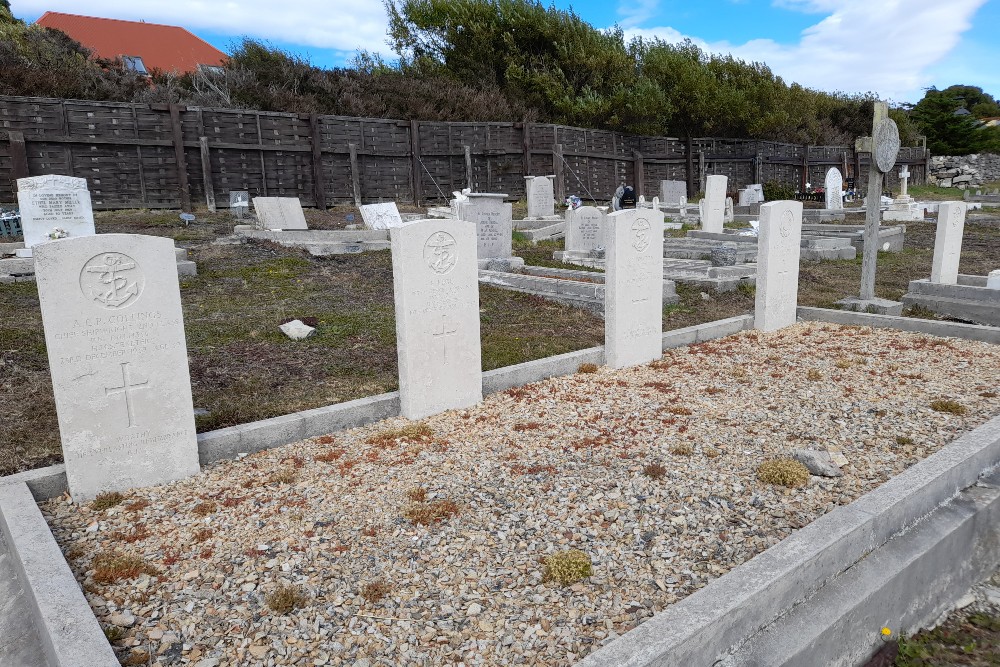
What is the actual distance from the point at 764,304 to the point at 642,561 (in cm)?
601

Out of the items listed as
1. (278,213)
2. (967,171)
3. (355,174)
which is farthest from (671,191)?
(967,171)

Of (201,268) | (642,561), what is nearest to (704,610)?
(642,561)

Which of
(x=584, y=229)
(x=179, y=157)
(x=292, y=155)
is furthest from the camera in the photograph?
(x=292, y=155)

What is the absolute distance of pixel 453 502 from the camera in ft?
12.8

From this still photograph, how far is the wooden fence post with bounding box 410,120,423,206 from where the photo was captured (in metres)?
23.3

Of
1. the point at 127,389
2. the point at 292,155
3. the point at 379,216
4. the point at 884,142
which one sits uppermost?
the point at 292,155

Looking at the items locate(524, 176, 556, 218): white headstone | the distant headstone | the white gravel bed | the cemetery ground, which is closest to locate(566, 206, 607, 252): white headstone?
the cemetery ground

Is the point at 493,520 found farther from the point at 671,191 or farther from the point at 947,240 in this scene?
the point at 671,191

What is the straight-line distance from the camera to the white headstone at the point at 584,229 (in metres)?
13.8

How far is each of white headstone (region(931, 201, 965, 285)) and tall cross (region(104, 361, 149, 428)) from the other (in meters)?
10.4

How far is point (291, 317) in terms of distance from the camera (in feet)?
27.7

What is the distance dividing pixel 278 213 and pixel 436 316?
11.8m

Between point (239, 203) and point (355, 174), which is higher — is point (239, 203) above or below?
below

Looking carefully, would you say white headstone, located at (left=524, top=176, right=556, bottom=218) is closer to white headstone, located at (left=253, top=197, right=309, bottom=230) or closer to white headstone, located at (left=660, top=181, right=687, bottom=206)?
white headstone, located at (left=253, top=197, right=309, bottom=230)
